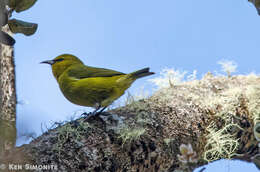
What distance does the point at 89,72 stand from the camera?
7.32ft

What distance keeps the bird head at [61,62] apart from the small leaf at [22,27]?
5.27 feet

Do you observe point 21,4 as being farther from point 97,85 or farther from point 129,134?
point 97,85

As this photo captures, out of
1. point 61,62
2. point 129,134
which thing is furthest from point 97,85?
point 61,62

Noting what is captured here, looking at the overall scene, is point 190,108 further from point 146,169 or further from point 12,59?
point 12,59

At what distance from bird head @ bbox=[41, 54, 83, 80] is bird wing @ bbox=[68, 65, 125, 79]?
22 centimetres

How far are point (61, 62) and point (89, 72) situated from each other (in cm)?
48

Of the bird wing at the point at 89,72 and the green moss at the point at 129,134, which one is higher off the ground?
the bird wing at the point at 89,72

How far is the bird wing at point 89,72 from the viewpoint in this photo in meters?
2.14

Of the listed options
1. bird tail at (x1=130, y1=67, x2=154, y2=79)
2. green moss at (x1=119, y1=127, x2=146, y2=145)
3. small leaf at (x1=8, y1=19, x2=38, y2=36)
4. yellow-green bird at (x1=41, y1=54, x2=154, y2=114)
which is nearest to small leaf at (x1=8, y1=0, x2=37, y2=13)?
small leaf at (x1=8, y1=19, x2=38, y2=36)

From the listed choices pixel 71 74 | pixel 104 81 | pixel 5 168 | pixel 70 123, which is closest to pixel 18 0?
pixel 5 168

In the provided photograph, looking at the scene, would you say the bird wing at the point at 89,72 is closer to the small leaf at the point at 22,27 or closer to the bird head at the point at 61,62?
the bird head at the point at 61,62

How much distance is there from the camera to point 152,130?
1.69 m

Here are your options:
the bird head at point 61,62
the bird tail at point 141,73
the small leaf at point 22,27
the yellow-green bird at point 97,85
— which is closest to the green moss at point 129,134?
the yellow-green bird at point 97,85

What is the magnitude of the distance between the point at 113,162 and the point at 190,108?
0.76m
